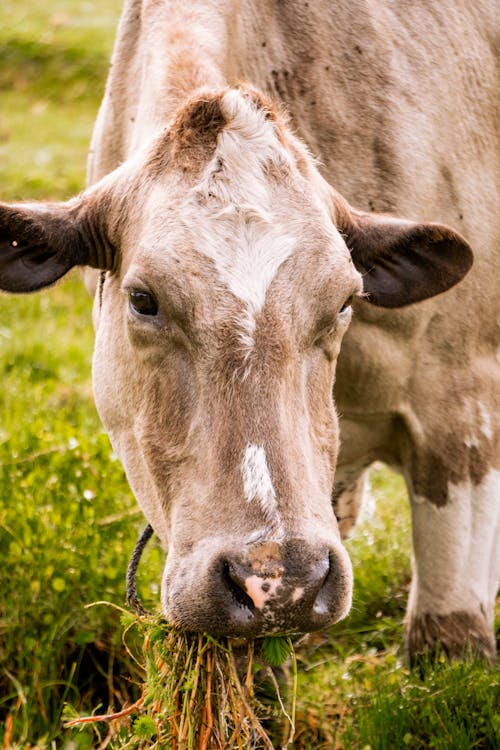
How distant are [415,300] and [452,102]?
0.92 m

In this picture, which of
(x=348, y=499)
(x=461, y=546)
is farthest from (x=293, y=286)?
(x=348, y=499)

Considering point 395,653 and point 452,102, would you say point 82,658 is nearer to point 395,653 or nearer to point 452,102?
point 395,653

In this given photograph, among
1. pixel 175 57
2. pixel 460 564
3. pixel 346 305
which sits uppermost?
pixel 175 57

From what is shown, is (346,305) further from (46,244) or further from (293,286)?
(46,244)

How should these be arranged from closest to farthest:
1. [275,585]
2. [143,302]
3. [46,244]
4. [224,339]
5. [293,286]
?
[275,585] < [224,339] < [293,286] < [143,302] < [46,244]

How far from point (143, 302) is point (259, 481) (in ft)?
2.53

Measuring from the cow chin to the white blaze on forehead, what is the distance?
0.32ft

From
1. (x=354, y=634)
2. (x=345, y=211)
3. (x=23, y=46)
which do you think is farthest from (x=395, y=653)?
(x=23, y=46)

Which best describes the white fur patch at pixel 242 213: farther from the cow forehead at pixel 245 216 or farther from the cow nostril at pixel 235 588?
the cow nostril at pixel 235 588

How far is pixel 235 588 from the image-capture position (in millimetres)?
3172

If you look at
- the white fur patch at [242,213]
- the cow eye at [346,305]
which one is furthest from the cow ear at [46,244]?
the cow eye at [346,305]

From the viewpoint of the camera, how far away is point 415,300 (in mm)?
4422

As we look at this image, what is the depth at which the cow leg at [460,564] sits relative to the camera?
4922mm

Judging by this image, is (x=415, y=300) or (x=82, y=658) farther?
(x=82, y=658)
